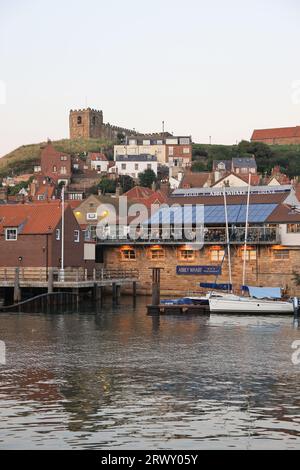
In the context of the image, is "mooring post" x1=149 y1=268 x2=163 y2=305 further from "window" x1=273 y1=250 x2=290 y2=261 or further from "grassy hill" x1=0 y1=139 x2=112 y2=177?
"grassy hill" x1=0 y1=139 x2=112 y2=177

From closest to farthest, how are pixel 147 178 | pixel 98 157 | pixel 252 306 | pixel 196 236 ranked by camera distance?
pixel 252 306 → pixel 196 236 → pixel 147 178 → pixel 98 157

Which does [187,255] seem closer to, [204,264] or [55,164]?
[204,264]

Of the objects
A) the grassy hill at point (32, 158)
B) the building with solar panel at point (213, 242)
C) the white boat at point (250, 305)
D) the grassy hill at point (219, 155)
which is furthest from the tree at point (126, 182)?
the white boat at point (250, 305)

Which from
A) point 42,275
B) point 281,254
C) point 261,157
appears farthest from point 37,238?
point 261,157

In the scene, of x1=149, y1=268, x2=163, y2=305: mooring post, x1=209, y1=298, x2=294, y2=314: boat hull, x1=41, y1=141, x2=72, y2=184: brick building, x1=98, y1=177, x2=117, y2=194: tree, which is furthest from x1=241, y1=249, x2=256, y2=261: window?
x1=41, y1=141, x2=72, y2=184: brick building

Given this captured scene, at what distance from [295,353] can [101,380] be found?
12226 mm

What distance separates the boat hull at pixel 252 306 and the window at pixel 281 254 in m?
15.5

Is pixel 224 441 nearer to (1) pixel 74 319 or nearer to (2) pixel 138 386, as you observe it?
(2) pixel 138 386

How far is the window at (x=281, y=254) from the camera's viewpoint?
238 feet

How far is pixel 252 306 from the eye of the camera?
57.6 m

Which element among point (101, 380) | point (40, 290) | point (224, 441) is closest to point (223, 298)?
point (40, 290)

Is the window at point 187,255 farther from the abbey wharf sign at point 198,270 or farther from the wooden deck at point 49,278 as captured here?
the wooden deck at point 49,278

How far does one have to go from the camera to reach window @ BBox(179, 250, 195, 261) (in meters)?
76.6

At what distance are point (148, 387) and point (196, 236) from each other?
153 feet
